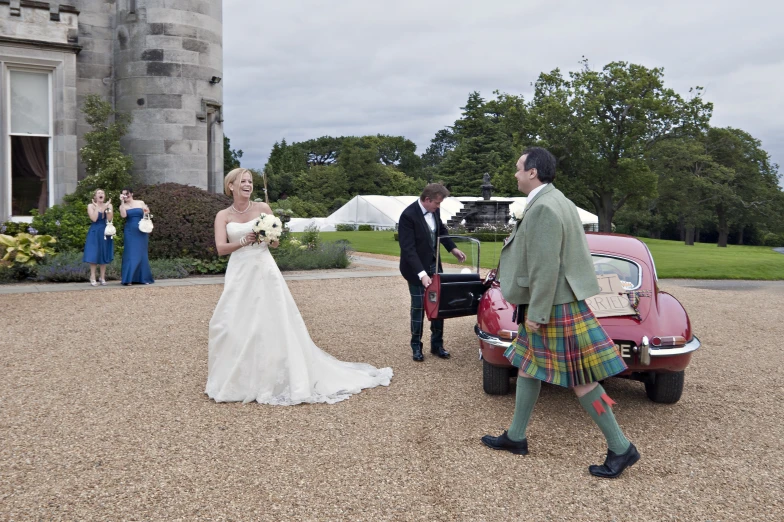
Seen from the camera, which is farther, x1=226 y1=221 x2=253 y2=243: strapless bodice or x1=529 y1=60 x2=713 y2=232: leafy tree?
x1=529 y1=60 x2=713 y2=232: leafy tree

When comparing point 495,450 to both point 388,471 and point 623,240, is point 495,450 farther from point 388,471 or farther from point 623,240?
point 623,240

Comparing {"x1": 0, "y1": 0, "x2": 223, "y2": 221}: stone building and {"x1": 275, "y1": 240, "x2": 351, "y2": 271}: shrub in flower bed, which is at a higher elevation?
{"x1": 0, "y1": 0, "x2": 223, "y2": 221}: stone building

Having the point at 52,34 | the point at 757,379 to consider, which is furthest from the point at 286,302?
the point at 52,34

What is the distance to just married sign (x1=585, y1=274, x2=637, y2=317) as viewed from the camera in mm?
5371

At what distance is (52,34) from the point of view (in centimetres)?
1449

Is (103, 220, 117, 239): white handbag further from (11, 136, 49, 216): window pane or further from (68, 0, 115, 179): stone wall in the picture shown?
(68, 0, 115, 179): stone wall

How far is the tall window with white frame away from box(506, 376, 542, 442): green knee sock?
1379 centimetres

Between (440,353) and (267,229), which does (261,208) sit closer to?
(267,229)

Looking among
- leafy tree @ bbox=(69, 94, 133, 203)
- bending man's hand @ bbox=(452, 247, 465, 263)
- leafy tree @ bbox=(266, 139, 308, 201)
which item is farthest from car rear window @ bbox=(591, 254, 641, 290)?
leafy tree @ bbox=(266, 139, 308, 201)

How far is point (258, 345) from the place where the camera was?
19.1 ft

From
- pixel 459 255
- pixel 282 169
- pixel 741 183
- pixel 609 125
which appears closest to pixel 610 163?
pixel 609 125

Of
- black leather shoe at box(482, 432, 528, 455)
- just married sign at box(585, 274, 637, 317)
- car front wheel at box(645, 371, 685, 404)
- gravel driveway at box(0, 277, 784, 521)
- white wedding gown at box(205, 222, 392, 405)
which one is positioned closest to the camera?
gravel driveway at box(0, 277, 784, 521)

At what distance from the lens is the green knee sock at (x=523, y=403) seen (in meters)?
4.38

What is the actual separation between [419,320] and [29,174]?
11.7m
